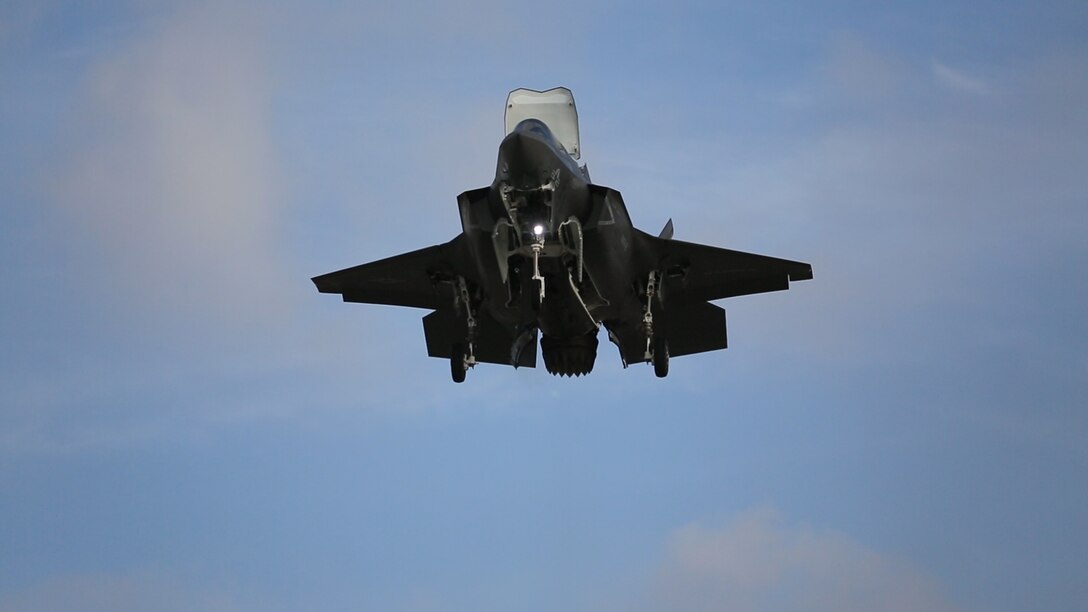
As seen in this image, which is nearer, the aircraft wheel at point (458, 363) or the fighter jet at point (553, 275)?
the fighter jet at point (553, 275)

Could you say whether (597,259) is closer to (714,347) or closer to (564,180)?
(564,180)

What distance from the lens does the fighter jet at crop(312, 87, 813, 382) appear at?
36.9 meters

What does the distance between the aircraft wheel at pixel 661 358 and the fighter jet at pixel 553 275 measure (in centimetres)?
3

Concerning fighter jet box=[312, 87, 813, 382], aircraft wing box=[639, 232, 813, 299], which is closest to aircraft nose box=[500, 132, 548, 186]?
fighter jet box=[312, 87, 813, 382]

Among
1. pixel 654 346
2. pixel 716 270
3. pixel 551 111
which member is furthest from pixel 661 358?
pixel 551 111

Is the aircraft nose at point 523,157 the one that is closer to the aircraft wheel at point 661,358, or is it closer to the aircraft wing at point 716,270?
the aircraft wing at point 716,270

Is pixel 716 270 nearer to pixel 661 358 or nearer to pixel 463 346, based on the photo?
pixel 661 358

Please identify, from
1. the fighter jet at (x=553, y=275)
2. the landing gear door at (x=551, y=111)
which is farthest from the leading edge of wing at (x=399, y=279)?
the landing gear door at (x=551, y=111)

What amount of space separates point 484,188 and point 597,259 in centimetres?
335

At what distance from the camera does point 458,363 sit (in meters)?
40.4

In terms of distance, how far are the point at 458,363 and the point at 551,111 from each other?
704cm

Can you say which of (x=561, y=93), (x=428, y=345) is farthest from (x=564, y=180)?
(x=428, y=345)

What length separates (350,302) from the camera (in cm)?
4316

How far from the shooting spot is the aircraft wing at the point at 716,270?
40.4 meters
